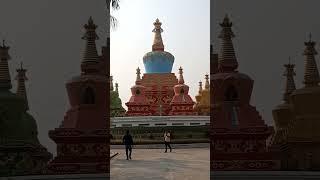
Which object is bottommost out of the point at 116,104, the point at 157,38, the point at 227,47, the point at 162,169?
the point at 162,169

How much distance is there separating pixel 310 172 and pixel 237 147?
132 cm

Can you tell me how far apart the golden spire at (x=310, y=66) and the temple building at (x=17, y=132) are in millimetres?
4735

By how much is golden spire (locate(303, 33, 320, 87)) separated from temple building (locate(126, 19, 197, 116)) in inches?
725

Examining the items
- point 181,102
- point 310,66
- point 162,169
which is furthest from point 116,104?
point 310,66

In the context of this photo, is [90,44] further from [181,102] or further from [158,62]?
[158,62]

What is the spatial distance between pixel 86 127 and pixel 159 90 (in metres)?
19.8

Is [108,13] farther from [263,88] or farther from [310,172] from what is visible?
[310,172]

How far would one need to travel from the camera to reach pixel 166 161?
1352 centimetres

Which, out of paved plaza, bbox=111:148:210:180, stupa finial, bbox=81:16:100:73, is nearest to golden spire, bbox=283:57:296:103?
paved plaza, bbox=111:148:210:180

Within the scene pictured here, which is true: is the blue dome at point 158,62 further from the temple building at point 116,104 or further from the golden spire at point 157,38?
the temple building at point 116,104

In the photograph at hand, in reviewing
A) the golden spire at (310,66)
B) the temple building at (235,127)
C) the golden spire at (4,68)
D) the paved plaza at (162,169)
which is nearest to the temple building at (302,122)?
the golden spire at (310,66)

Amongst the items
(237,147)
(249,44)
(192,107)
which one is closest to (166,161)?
(237,147)

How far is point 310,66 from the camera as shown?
8.02 metres

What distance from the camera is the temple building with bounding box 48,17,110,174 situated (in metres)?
7.97
